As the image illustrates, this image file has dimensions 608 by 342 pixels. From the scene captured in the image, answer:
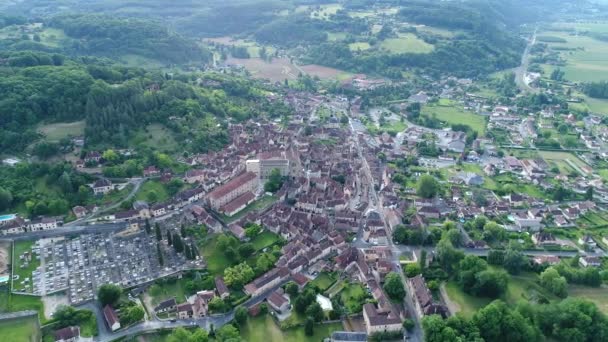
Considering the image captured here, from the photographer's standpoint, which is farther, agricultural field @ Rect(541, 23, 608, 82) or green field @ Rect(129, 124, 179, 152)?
agricultural field @ Rect(541, 23, 608, 82)

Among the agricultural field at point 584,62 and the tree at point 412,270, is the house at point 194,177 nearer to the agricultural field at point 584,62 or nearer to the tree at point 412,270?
the tree at point 412,270

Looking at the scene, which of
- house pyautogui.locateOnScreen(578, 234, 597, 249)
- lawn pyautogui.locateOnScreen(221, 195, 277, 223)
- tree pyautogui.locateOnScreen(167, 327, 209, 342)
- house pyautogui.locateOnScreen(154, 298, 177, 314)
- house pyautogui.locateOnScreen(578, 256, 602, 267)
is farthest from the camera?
lawn pyautogui.locateOnScreen(221, 195, 277, 223)

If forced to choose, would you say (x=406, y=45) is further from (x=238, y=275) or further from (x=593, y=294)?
(x=238, y=275)

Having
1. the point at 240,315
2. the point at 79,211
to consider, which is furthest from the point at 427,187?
the point at 79,211

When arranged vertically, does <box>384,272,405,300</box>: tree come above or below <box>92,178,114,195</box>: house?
below

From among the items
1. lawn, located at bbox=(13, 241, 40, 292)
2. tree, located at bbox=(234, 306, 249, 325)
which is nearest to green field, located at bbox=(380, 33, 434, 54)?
tree, located at bbox=(234, 306, 249, 325)

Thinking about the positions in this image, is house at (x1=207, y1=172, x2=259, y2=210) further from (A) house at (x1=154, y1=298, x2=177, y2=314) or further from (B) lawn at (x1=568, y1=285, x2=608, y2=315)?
(B) lawn at (x1=568, y1=285, x2=608, y2=315)

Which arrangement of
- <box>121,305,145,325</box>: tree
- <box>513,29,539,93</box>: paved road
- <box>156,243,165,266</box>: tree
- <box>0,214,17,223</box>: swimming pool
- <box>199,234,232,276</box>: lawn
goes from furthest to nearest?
<box>513,29,539,93</box>: paved road < <box>0,214,17,223</box>: swimming pool < <box>156,243,165,266</box>: tree < <box>199,234,232,276</box>: lawn < <box>121,305,145,325</box>: tree

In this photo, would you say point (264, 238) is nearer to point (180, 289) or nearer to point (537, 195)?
point (180, 289)
